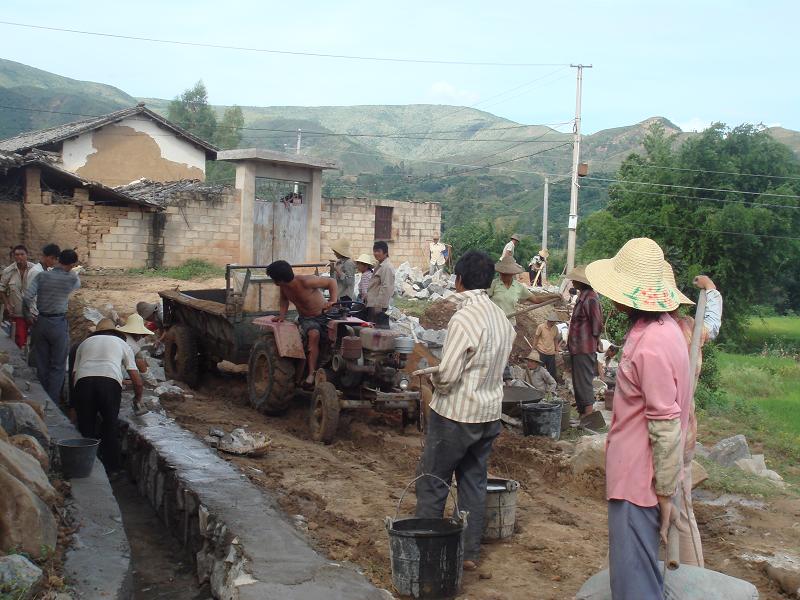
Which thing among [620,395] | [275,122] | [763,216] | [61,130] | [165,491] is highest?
[275,122]

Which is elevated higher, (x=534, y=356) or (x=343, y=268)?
(x=343, y=268)

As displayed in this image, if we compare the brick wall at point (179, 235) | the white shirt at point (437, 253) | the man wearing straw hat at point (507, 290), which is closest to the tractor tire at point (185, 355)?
the man wearing straw hat at point (507, 290)

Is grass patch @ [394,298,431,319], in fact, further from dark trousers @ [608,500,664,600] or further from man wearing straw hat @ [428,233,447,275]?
dark trousers @ [608,500,664,600]

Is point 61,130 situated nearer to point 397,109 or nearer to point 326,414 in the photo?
point 326,414

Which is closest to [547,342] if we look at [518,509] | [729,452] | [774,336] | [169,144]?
[729,452]

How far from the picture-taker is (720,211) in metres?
27.2

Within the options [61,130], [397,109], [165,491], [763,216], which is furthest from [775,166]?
[397,109]

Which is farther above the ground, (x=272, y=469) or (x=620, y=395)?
(x=620, y=395)

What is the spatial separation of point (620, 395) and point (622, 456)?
26 centimetres

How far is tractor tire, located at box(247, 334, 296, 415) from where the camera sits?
29.3ft

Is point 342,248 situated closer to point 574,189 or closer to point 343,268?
point 343,268

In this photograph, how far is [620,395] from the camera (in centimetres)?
357

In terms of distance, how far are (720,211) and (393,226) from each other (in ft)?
35.2

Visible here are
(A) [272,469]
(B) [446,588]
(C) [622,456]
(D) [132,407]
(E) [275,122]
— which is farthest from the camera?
(E) [275,122]
